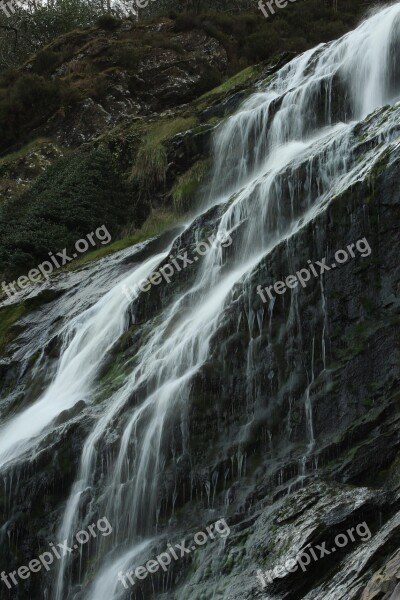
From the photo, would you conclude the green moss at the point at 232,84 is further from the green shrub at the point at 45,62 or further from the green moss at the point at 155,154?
the green shrub at the point at 45,62

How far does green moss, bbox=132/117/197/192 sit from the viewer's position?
66.9 ft

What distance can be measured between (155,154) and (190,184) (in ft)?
8.53

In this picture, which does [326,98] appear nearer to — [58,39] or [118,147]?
[118,147]

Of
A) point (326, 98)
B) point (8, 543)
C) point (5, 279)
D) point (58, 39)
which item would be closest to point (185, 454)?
point (8, 543)

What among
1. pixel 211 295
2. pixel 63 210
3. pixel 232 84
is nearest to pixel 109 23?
Result: pixel 232 84

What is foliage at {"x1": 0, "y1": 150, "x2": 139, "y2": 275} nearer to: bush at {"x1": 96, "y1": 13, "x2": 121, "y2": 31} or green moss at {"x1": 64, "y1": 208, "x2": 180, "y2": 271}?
green moss at {"x1": 64, "y1": 208, "x2": 180, "y2": 271}

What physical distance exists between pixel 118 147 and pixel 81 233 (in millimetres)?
3700

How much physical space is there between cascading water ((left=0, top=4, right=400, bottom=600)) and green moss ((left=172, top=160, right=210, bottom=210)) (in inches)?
20.1

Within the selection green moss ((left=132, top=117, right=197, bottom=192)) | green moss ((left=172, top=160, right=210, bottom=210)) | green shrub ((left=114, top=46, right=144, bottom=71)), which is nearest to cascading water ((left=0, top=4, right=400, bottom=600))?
green moss ((left=172, top=160, right=210, bottom=210))

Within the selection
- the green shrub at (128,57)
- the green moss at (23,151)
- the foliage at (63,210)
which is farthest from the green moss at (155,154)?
the green shrub at (128,57)

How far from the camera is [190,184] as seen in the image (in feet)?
61.3

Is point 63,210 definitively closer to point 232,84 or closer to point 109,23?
point 232,84

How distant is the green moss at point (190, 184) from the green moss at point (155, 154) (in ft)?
4.35

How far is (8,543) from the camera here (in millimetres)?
9914
